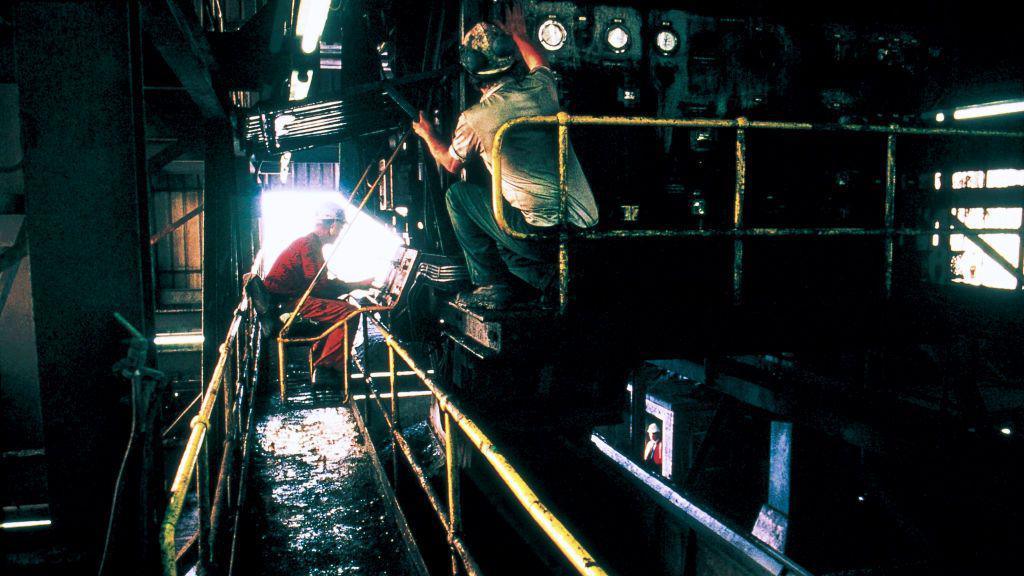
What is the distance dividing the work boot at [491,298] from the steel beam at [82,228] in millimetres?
2009

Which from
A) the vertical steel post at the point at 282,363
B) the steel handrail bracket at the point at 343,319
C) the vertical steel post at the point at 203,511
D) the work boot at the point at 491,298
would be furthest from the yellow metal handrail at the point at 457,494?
the vertical steel post at the point at 282,363

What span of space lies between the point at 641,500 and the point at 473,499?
2.07m

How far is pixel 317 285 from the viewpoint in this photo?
27.3 ft

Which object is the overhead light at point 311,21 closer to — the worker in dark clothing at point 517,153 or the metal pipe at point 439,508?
the worker in dark clothing at point 517,153

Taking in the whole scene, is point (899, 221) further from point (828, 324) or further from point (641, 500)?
point (641, 500)

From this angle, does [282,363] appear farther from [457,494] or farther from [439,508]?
[457,494]

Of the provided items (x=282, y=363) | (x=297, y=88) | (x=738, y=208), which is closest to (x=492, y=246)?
(x=738, y=208)

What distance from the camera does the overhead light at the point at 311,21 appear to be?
5.16m

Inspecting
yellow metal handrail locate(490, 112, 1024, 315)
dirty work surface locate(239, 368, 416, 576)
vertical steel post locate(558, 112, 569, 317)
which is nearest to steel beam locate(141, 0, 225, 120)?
yellow metal handrail locate(490, 112, 1024, 315)

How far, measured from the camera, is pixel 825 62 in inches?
264

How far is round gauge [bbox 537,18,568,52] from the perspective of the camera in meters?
6.00

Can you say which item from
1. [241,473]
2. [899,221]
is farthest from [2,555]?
[899,221]

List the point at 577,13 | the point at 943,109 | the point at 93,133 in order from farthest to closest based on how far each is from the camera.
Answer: the point at 943,109 < the point at 577,13 < the point at 93,133

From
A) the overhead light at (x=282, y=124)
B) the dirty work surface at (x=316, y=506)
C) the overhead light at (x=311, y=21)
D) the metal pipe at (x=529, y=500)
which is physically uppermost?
the overhead light at (x=311, y=21)
